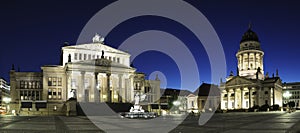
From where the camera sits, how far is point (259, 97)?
4218 inches

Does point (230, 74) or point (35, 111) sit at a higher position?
point (230, 74)

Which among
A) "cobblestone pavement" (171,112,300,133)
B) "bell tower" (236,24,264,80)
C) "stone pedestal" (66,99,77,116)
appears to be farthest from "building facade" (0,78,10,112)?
"bell tower" (236,24,264,80)

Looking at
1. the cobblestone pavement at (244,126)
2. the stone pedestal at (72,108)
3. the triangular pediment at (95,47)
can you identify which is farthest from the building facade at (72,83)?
the cobblestone pavement at (244,126)

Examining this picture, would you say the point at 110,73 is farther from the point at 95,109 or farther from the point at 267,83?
the point at 267,83

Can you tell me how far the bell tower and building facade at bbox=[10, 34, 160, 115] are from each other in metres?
54.7

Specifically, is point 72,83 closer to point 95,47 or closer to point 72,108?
point 95,47

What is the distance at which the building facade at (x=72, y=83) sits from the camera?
243ft

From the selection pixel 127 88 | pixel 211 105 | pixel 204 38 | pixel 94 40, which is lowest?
pixel 211 105

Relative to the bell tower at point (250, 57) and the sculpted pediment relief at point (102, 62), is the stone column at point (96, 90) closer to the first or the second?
the sculpted pediment relief at point (102, 62)

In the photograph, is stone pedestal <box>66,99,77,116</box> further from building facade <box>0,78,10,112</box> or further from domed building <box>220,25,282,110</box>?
domed building <box>220,25,282,110</box>

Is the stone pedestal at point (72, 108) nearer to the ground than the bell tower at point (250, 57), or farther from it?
nearer to the ground

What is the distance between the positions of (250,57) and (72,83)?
7128cm

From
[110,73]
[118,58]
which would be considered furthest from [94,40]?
[110,73]

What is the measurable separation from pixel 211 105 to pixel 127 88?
60.1m
